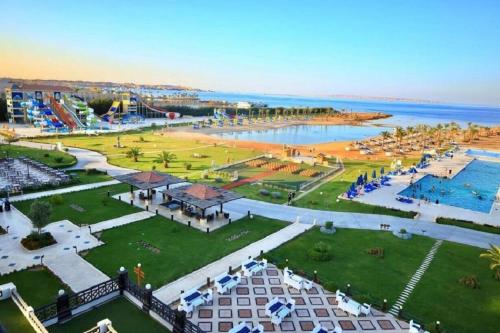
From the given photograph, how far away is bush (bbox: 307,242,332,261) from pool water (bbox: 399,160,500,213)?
78.7 ft

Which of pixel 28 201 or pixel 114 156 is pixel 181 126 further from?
pixel 28 201

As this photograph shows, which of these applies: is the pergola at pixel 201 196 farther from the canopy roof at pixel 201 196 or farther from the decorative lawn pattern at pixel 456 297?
the decorative lawn pattern at pixel 456 297

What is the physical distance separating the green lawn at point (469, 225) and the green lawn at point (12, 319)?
35961 mm

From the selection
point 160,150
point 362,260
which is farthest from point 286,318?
point 160,150

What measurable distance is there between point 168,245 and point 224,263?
205 inches

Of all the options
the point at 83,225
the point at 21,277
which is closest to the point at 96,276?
the point at 21,277

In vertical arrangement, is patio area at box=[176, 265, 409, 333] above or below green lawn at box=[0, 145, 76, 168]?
below

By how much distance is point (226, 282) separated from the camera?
20812 millimetres

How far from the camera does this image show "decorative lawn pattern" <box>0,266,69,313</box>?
1889 centimetres

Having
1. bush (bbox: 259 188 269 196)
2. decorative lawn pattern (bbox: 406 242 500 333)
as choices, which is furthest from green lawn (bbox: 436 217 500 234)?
bush (bbox: 259 188 269 196)

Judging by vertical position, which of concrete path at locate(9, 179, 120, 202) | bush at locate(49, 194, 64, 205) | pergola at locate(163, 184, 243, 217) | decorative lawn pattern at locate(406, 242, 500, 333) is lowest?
decorative lawn pattern at locate(406, 242, 500, 333)

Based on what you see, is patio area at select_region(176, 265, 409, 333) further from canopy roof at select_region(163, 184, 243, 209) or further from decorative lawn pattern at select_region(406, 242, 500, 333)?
canopy roof at select_region(163, 184, 243, 209)

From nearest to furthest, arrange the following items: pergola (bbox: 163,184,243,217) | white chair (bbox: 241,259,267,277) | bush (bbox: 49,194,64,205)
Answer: white chair (bbox: 241,259,267,277), pergola (bbox: 163,184,243,217), bush (bbox: 49,194,64,205)

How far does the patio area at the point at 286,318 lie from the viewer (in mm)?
17828
